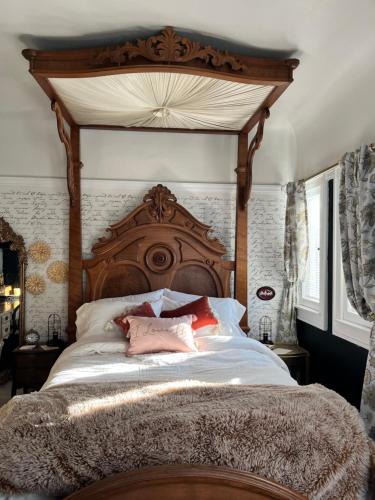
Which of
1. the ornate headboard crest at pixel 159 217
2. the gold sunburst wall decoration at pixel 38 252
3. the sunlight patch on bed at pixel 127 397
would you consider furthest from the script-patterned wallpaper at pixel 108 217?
the sunlight patch on bed at pixel 127 397

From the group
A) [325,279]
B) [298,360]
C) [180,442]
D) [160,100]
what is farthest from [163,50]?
[298,360]

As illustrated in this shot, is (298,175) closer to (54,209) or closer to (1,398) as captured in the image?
(54,209)

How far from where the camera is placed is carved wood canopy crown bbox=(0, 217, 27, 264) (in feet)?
12.0

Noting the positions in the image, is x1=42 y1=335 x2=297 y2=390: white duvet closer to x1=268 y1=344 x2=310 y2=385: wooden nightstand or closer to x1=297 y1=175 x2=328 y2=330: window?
x1=268 y1=344 x2=310 y2=385: wooden nightstand

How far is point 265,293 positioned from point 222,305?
2.19 feet

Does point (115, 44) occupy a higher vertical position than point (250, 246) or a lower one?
higher

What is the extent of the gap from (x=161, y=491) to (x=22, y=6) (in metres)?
2.41

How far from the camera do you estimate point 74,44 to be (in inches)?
99.0

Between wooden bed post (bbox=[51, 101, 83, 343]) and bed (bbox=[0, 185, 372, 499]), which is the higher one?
wooden bed post (bbox=[51, 101, 83, 343])

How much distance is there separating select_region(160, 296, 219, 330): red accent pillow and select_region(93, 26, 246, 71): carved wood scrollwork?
1.77 meters

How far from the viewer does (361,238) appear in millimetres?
2467

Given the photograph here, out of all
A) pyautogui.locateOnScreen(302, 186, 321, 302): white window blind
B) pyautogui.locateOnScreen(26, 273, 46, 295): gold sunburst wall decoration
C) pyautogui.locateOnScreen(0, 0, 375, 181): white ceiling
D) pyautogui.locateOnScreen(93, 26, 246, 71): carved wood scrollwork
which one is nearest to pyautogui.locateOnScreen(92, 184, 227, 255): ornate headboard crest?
pyautogui.locateOnScreen(26, 273, 46, 295): gold sunburst wall decoration

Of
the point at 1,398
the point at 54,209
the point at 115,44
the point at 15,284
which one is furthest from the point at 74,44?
the point at 1,398

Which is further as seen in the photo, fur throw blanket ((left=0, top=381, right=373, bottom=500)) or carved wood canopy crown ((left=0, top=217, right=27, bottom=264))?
carved wood canopy crown ((left=0, top=217, right=27, bottom=264))
